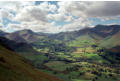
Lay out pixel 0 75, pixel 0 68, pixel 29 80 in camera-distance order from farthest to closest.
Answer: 1. pixel 29 80
2. pixel 0 68
3. pixel 0 75

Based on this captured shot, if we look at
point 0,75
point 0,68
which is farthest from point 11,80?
point 0,68

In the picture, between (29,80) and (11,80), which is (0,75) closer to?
(11,80)

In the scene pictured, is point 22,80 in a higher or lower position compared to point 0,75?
lower

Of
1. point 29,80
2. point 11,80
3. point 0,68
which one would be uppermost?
point 0,68

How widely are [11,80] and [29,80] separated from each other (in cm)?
1268

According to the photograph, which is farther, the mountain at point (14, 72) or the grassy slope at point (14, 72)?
the mountain at point (14, 72)

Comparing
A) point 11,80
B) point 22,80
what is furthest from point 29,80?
point 11,80

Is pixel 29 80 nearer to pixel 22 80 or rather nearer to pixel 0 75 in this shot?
pixel 22 80

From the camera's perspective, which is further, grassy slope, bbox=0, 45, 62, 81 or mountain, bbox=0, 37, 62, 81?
mountain, bbox=0, 37, 62, 81

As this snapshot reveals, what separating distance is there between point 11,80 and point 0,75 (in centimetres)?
496

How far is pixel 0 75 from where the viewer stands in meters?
48.1

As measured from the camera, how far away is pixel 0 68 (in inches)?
2121

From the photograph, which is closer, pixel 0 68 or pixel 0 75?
pixel 0 75

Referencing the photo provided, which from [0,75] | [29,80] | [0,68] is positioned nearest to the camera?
[0,75]
